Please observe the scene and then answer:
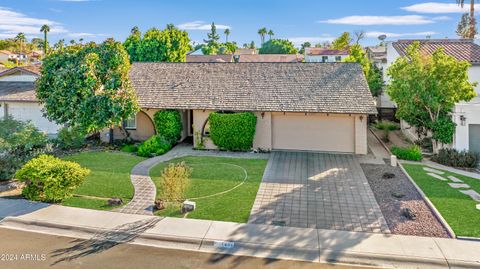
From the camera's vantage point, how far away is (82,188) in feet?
46.9

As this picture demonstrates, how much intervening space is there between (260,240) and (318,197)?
14.4 ft

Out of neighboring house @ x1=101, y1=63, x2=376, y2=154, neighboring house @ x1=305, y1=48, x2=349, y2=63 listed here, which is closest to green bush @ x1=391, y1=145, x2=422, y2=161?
neighboring house @ x1=101, y1=63, x2=376, y2=154

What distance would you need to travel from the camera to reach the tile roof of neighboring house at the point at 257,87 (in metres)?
20.4

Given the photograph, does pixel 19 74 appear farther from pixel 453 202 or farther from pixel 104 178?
pixel 453 202

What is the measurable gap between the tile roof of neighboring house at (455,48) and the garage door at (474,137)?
28.2 feet

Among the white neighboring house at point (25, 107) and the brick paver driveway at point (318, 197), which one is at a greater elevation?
the white neighboring house at point (25, 107)

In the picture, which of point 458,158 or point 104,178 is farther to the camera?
point 458,158

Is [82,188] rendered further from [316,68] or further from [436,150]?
[436,150]

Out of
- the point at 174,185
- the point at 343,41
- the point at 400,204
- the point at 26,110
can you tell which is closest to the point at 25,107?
the point at 26,110

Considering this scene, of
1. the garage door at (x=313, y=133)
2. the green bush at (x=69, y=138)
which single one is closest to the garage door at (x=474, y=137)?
the garage door at (x=313, y=133)

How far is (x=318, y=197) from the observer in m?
13.4

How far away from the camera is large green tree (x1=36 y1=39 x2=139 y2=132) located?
62.9 ft

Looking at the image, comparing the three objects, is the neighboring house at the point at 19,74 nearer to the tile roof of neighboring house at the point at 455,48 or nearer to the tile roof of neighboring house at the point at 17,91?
the tile roof of neighboring house at the point at 17,91

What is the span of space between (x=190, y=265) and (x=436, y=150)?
17.4 meters
